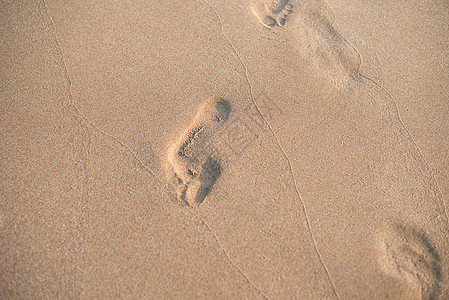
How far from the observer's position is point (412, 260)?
1.64 meters

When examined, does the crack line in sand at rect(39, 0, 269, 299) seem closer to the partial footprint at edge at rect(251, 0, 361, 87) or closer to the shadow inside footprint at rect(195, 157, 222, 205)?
the shadow inside footprint at rect(195, 157, 222, 205)

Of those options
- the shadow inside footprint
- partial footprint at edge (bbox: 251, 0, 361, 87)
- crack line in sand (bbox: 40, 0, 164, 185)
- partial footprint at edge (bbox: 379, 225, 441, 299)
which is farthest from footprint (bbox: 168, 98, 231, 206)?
partial footprint at edge (bbox: 379, 225, 441, 299)

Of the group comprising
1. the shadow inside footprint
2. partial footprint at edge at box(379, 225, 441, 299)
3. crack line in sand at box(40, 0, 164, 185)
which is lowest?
crack line in sand at box(40, 0, 164, 185)

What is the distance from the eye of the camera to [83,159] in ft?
5.90

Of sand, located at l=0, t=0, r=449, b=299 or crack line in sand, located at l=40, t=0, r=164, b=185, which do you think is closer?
sand, located at l=0, t=0, r=449, b=299

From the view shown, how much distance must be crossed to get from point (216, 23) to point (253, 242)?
1.71 m

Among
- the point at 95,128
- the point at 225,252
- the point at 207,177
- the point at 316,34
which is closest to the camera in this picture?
the point at 225,252

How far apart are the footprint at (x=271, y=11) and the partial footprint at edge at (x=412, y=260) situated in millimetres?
1763

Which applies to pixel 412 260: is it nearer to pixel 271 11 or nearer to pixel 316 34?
pixel 316 34

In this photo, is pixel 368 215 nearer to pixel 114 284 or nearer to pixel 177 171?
pixel 177 171

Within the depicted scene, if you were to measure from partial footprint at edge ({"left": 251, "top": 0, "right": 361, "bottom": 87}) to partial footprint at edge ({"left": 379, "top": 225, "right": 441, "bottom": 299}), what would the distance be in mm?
1112

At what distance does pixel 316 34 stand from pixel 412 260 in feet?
5.74

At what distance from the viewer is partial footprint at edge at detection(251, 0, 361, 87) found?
2100 millimetres

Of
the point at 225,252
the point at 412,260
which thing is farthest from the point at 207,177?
the point at 412,260
